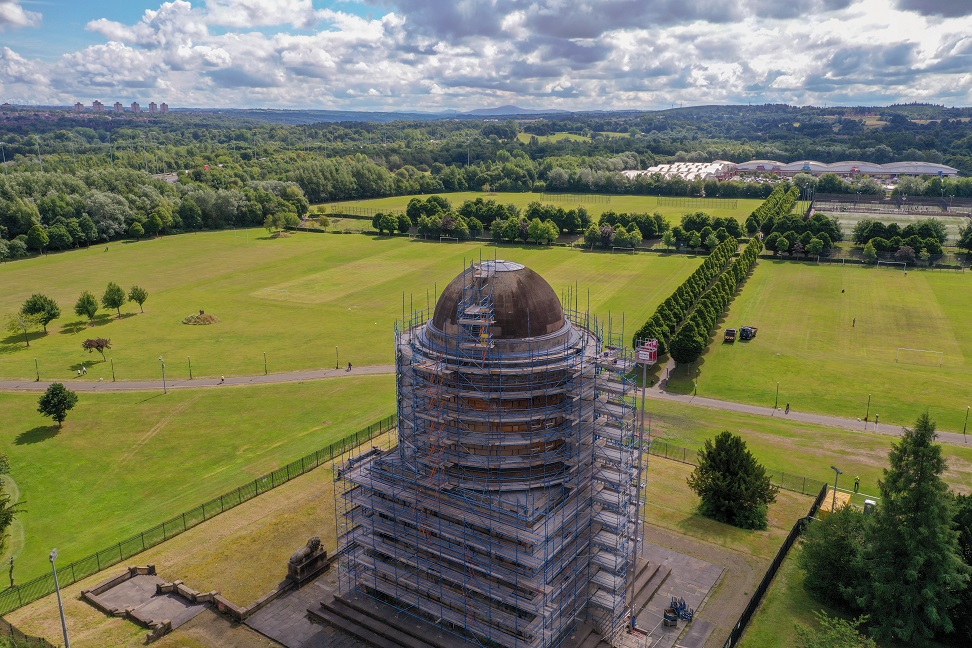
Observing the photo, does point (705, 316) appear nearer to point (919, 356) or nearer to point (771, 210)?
point (919, 356)

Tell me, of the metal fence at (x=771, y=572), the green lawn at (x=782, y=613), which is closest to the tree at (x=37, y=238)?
the metal fence at (x=771, y=572)

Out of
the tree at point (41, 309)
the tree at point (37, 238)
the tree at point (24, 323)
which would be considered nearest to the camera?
the tree at point (24, 323)

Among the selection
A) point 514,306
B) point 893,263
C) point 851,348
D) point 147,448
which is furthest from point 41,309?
point 893,263

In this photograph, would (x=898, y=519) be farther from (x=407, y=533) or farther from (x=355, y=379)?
(x=355, y=379)

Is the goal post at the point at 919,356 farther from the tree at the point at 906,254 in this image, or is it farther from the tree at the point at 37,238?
the tree at the point at 37,238

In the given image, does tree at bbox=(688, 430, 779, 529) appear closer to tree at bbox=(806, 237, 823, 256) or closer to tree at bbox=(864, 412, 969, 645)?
tree at bbox=(864, 412, 969, 645)

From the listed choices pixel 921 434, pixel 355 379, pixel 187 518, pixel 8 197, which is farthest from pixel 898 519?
pixel 8 197

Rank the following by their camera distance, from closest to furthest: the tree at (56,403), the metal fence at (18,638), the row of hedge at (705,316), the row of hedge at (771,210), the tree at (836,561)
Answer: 1. the metal fence at (18,638)
2. the tree at (836,561)
3. the tree at (56,403)
4. the row of hedge at (705,316)
5. the row of hedge at (771,210)
